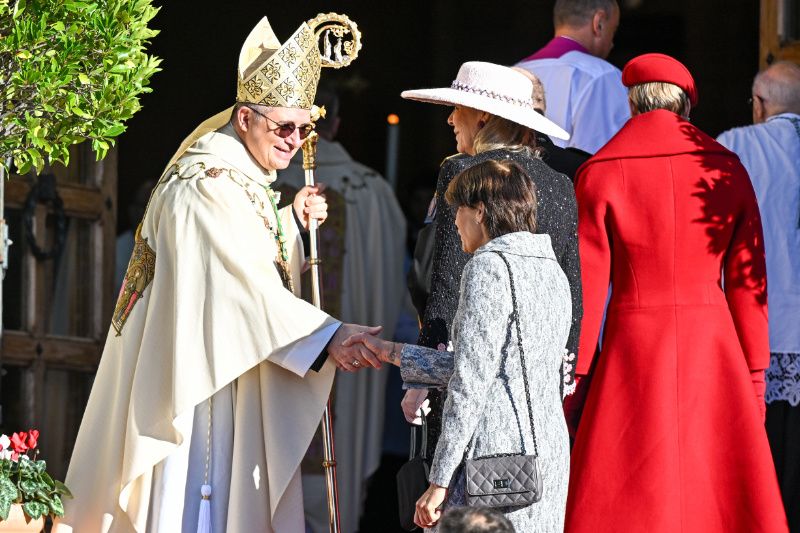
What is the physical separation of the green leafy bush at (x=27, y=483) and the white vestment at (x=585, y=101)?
274 cm

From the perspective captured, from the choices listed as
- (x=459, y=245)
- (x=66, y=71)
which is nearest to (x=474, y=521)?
(x=459, y=245)

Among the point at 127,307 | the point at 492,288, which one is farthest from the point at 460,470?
the point at 127,307

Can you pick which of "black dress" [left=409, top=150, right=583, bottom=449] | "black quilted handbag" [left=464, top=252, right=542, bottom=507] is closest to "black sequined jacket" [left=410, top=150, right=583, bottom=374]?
"black dress" [left=409, top=150, right=583, bottom=449]

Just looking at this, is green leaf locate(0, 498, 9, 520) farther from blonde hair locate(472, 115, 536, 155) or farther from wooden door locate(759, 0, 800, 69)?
wooden door locate(759, 0, 800, 69)

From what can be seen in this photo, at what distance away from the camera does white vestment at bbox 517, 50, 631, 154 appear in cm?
716

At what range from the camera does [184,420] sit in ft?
18.1

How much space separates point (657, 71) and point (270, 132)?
1.37 metres

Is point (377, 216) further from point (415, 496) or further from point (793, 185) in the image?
point (415, 496)

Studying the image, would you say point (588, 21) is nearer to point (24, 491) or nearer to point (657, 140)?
point (657, 140)

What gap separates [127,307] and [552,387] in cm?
173

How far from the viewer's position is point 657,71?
5.83m

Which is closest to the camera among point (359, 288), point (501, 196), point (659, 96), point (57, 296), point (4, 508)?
point (501, 196)

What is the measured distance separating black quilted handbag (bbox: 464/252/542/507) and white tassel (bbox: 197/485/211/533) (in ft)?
4.26

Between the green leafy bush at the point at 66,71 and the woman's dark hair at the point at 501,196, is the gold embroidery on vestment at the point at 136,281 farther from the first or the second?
the woman's dark hair at the point at 501,196
